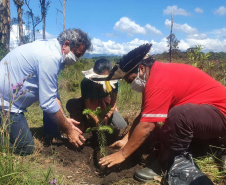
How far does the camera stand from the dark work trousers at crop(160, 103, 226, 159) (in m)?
2.52

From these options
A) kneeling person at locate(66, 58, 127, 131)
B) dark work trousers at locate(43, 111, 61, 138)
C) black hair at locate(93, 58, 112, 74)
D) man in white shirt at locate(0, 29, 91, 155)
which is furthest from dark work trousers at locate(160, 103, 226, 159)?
dark work trousers at locate(43, 111, 61, 138)

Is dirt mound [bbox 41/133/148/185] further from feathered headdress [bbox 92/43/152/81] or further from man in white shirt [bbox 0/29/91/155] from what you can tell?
feathered headdress [bbox 92/43/152/81]

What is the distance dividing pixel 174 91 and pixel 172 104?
9.5 inches

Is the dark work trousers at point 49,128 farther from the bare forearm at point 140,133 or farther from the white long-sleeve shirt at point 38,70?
the bare forearm at point 140,133

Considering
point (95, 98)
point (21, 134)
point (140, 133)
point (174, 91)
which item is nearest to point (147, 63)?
point (174, 91)

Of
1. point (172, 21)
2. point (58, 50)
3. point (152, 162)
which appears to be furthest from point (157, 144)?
point (172, 21)

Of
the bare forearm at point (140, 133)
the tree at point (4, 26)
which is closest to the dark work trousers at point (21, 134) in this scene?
the bare forearm at point (140, 133)

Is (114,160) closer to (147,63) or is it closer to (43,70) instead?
(147,63)

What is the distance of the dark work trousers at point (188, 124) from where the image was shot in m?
2.52

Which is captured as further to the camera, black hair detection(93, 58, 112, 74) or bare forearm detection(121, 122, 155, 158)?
black hair detection(93, 58, 112, 74)

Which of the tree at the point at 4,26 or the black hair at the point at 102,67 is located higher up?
the tree at the point at 4,26

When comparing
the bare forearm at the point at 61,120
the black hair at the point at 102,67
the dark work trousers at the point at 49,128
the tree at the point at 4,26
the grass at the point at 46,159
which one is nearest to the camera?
the grass at the point at 46,159

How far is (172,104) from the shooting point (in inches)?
108

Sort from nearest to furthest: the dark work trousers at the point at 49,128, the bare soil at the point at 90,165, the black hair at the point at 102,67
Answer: the bare soil at the point at 90,165 < the black hair at the point at 102,67 < the dark work trousers at the point at 49,128
